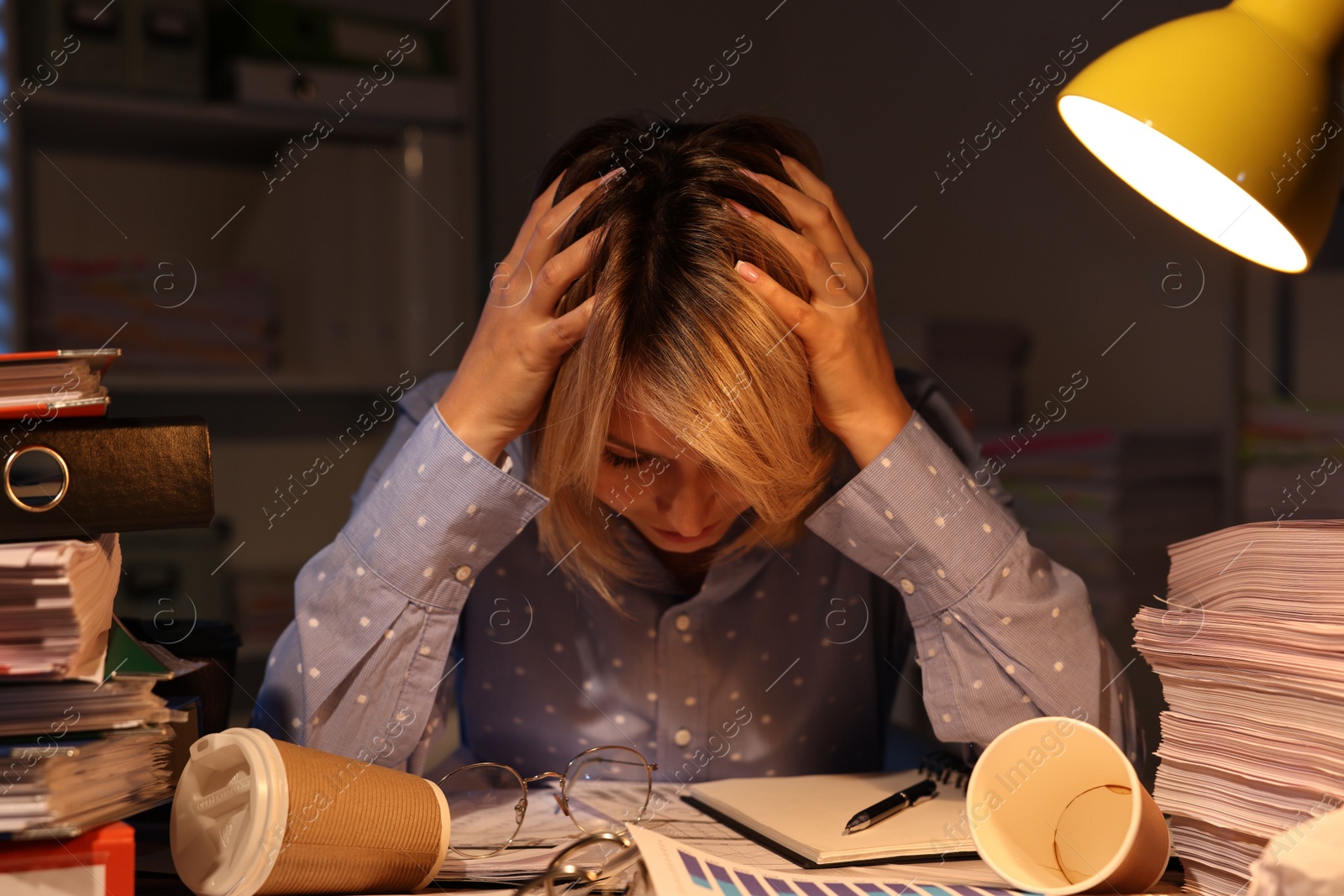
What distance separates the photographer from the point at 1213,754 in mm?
619

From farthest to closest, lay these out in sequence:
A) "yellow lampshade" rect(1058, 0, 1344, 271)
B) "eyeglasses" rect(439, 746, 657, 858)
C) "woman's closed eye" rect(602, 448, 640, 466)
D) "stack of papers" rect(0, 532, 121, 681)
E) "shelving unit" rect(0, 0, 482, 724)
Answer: "shelving unit" rect(0, 0, 482, 724)
"woman's closed eye" rect(602, 448, 640, 466)
"eyeglasses" rect(439, 746, 657, 858)
"yellow lampshade" rect(1058, 0, 1344, 271)
"stack of papers" rect(0, 532, 121, 681)

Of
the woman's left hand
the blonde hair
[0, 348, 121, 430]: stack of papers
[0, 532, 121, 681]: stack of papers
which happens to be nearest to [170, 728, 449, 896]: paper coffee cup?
[0, 532, 121, 681]: stack of papers

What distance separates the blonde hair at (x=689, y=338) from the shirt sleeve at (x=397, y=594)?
0.08 meters

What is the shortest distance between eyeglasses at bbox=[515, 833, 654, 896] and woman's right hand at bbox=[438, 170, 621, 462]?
348 millimetres

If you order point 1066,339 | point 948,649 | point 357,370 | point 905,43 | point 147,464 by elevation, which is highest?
point 905,43

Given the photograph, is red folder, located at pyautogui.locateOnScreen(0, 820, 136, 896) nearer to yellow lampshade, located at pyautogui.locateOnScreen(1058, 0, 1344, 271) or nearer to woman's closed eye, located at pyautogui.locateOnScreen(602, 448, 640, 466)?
woman's closed eye, located at pyautogui.locateOnScreen(602, 448, 640, 466)

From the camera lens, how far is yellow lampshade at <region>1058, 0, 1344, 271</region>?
2.09 feet

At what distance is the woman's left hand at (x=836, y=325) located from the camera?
0.80m

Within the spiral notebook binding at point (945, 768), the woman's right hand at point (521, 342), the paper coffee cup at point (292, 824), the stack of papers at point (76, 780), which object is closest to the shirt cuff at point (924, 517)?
the spiral notebook binding at point (945, 768)

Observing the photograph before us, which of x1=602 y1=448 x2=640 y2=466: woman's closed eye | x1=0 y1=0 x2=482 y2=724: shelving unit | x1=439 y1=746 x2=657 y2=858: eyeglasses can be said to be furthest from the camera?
x1=0 y1=0 x2=482 y2=724: shelving unit

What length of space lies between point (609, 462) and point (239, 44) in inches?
65.2

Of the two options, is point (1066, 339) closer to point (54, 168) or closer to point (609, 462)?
point (609, 462)

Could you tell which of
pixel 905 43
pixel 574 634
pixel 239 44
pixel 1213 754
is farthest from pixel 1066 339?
pixel 239 44

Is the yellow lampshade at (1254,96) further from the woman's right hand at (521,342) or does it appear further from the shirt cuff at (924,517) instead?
the woman's right hand at (521,342)
